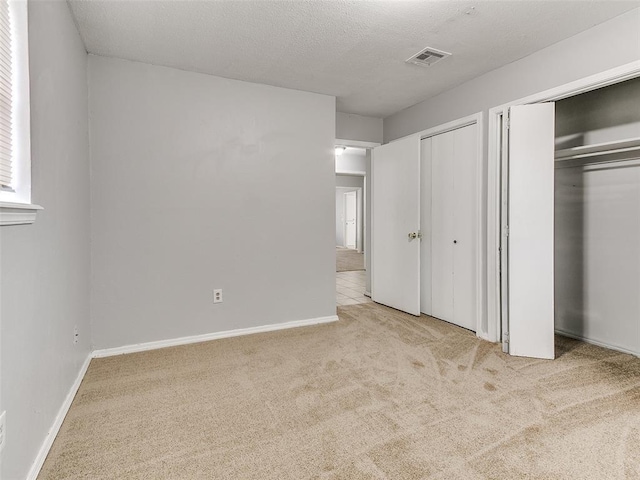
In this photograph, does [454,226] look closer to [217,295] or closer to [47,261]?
[217,295]

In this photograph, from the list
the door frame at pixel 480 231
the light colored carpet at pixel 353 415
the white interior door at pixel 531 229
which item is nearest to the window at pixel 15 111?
the light colored carpet at pixel 353 415

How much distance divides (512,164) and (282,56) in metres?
2.05

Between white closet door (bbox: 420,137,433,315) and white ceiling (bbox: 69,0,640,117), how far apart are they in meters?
0.89

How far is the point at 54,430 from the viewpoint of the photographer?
65.2 inches

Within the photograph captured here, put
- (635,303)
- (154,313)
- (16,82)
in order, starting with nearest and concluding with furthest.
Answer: (16,82) → (635,303) → (154,313)

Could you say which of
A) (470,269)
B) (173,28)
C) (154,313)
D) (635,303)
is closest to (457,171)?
(470,269)

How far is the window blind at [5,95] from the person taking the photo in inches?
48.5

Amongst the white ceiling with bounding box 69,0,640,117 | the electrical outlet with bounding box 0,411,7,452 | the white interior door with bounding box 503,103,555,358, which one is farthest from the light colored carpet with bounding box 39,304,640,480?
the white ceiling with bounding box 69,0,640,117

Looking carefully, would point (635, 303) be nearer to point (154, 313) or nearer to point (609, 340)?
point (609, 340)

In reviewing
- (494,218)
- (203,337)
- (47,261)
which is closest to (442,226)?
(494,218)

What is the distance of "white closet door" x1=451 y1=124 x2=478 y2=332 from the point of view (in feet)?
10.6

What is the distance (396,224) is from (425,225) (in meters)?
0.34

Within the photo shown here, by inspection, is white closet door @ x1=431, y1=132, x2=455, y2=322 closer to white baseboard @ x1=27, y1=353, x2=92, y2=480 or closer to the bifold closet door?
the bifold closet door

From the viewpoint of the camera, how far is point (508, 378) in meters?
2.27
